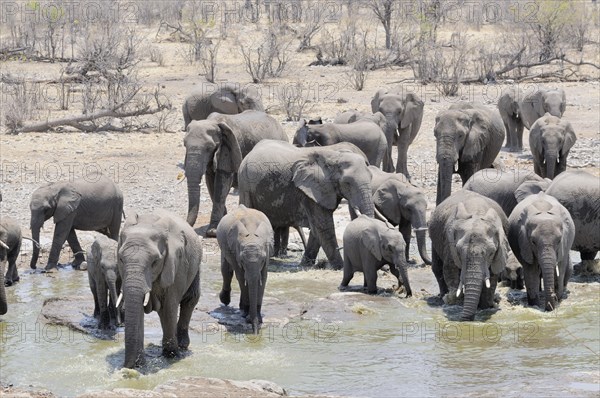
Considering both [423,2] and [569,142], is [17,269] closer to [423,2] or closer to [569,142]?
[569,142]

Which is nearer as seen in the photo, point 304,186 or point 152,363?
point 152,363

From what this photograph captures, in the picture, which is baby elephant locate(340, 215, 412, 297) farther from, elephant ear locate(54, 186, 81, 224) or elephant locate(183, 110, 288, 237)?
elephant locate(183, 110, 288, 237)

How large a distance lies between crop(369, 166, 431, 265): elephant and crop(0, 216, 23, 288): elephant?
417 centimetres

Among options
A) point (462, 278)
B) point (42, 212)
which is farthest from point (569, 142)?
point (42, 212)

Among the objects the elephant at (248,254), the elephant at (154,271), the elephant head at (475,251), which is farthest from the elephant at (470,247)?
the elephant at (154,271)

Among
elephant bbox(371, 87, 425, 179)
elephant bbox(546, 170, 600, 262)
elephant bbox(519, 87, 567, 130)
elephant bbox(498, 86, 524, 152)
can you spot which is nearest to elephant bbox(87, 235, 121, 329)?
elephant bbox(546, 170, 600, 262)

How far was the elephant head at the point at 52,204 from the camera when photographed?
1420cm

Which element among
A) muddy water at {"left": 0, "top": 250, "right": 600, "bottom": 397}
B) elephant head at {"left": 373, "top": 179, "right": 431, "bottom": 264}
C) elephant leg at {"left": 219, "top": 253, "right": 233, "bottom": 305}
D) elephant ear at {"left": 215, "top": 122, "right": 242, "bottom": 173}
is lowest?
muddy water at {"left": 0, "top": 250, "right": 600, "bottom": 397}

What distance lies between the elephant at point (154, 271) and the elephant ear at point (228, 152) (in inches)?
238

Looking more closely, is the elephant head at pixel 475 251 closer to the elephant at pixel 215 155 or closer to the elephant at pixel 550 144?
the elephant at pixel 215 155

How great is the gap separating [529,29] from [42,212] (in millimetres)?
24305

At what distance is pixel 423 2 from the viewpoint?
126ft

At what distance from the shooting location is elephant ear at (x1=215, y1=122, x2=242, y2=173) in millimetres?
16797

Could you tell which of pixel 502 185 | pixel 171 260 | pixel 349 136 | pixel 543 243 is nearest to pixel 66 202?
pixel 171 260
